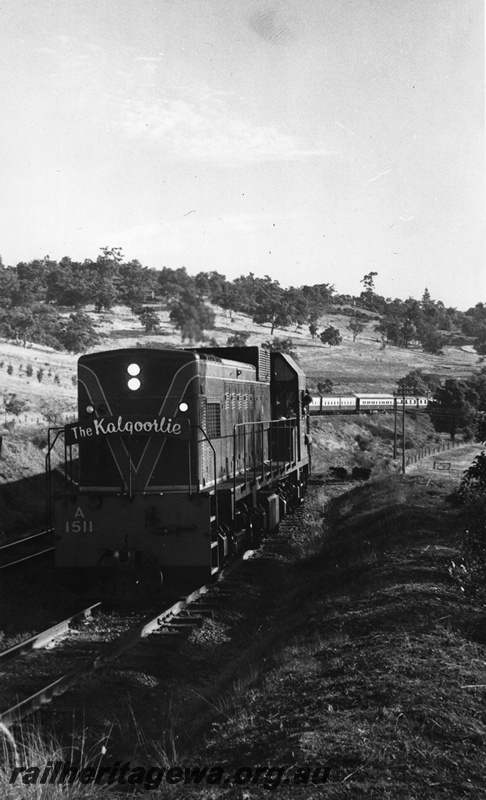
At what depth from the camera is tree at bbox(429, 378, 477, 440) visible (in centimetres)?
5816

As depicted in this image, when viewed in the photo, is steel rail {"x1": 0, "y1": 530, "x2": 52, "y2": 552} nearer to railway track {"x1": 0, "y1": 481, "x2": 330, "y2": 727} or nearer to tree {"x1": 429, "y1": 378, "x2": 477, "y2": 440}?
railway track {"x1": 0, "y1": 481, "x2": 330, "y2": 727}

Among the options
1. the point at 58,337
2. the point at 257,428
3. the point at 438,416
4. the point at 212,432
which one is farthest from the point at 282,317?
the point at 212,432

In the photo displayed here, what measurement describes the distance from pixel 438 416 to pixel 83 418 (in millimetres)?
52608

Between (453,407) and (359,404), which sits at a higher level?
(359,404)

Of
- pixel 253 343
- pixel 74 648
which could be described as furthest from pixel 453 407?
pixel 74 648

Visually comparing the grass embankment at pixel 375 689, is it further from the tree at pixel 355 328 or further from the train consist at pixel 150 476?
the tree at pixel 355 328

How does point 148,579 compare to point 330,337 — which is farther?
point 330,337

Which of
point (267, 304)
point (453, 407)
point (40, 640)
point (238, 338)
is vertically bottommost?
point (40, 640)

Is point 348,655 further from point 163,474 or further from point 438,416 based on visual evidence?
point 438,416

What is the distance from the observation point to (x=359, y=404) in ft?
198

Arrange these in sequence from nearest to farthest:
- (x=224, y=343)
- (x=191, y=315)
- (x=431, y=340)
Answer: (x=191, y=315) < (x=224, y=343) < (x=431, y=340)

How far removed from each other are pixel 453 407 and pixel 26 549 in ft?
156

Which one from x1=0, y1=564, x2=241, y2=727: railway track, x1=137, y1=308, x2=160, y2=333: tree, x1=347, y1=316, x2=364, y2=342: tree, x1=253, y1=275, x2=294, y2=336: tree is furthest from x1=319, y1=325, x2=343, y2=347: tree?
x1=0, y1=564, x2=241, y2=727: railway track

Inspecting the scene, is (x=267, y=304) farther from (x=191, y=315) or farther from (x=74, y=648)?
(x=74, y=648)
